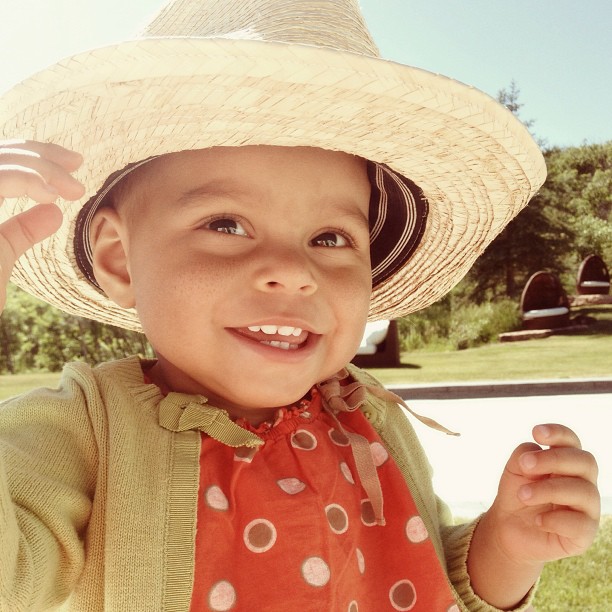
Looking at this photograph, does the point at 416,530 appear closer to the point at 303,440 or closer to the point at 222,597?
the point at 303,440

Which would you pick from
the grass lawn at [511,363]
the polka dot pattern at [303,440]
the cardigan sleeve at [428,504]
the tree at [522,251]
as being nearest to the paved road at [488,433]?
the grass lawn at [511,363]

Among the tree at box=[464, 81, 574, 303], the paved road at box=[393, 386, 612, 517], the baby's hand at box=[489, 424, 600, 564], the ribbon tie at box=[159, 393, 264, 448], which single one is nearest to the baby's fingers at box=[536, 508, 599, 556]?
the baby's hand at box=[489, 424, 600, 564]

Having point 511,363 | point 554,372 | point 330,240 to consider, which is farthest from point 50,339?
point 330,240

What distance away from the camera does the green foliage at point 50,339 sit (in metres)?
14.8

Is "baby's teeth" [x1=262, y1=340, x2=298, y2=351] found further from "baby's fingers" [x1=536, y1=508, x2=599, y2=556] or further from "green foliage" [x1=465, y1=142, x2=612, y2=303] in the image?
"green foliage" [x1=465, y1=142, x2=612, y2=303]

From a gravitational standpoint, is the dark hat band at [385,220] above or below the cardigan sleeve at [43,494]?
above

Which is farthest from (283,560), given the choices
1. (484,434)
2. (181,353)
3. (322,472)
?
(484,434)

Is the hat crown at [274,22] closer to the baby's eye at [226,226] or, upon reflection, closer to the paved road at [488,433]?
the baby's eye at [226,226]

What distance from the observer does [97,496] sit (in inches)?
46.7

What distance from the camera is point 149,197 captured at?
145 cm

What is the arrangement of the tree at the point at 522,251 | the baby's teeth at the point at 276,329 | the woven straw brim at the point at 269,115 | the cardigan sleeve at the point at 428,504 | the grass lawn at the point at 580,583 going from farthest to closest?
the tree at the point at 522,251 → the grass lawn at the point at 580,583 → the cardigan sleeve at the point at 428,504 → the baby's teeth at the point at 276,329 → the woven straw brim at the point at 269,115

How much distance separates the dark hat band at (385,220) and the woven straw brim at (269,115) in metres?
0.03

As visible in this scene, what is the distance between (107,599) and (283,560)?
31 cm

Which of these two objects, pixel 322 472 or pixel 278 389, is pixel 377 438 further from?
pixel 278 389
